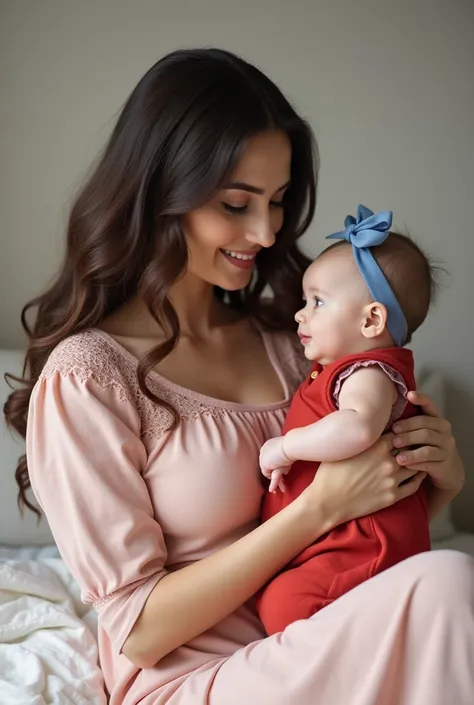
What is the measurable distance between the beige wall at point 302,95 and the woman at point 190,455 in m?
0.63

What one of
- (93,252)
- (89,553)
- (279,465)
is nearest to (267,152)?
(93,252)

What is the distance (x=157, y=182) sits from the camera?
4.19ft

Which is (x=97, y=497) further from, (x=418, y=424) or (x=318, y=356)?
(x=418, y=424)

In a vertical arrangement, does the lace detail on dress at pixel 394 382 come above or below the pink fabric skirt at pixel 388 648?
above

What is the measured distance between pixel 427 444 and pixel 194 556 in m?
0.42

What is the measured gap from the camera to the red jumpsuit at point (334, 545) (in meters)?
1.14

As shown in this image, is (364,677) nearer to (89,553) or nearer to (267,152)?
(89,553)

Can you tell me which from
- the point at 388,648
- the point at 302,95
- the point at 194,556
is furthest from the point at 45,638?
the point at 302,95

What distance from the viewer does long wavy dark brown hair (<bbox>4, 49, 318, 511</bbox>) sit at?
4.06 feet

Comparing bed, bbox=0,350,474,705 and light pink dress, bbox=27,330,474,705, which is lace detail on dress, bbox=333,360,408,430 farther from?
bed, bbox=0,350,474,705

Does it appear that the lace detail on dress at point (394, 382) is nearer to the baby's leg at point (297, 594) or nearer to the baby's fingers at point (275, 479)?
the baby's fingers at point (275, 479)

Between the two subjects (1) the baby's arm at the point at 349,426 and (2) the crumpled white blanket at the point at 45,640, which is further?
(2) the crumpled white blanket at the point at 45,640

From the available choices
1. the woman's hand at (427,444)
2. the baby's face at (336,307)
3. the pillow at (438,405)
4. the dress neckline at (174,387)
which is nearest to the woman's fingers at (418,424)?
the woman's hand at (427,444)

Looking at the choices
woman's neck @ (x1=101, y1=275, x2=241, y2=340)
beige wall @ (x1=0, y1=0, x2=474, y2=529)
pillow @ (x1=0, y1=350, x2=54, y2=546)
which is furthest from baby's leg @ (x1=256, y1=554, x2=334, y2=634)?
beige wall @ (x1=0, y1=0, x2=474, y2=529)
